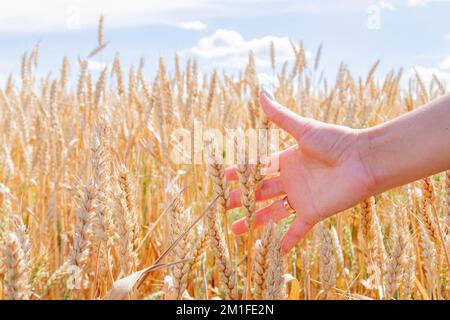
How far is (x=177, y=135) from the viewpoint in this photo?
207 cm

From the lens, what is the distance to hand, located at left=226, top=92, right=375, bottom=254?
3.59 feet

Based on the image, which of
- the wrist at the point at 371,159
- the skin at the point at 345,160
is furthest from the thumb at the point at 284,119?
the wrist at the point at 371,159

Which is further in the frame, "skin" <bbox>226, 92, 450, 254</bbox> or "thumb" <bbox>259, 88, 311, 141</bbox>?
"thumb" <bbox>259, 88, 311, 141</bbox>

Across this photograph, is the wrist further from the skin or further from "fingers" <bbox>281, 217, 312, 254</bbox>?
"fingers" <bbox>281, 217, 312, 254</bbox>

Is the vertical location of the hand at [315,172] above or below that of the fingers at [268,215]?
above

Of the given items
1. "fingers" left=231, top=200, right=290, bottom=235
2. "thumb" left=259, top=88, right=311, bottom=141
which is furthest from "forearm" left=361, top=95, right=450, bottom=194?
"fingers" left=231, top=200, right=290, bottom=235

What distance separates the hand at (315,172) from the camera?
109 cm

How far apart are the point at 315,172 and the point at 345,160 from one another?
0.10m

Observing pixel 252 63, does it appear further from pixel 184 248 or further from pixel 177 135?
pixel 184 248

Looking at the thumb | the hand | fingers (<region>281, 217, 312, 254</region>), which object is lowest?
fingers (<region>281, 217, 312, 254</region>)

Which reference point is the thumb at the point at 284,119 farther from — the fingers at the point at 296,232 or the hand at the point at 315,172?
the fingers at the point at 296,232

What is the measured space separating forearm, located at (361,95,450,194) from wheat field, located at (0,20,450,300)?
0.07 m

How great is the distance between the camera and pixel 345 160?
111 cm
